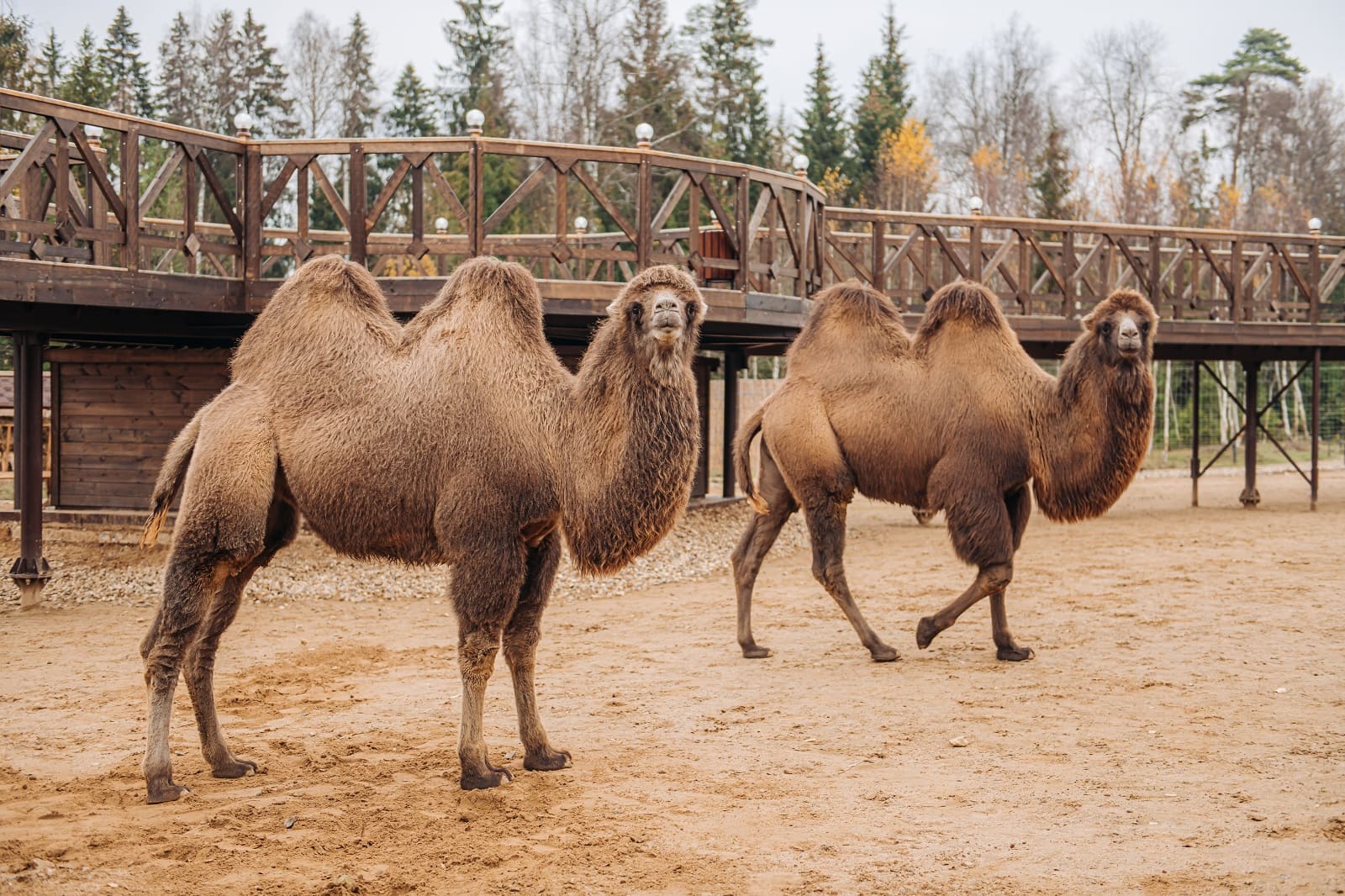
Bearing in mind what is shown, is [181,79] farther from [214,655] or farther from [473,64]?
[214,655]

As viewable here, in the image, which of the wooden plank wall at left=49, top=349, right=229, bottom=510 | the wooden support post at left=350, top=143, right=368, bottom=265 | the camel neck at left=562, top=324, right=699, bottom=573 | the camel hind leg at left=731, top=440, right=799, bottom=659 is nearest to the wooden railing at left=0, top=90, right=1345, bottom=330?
the wooden support post at left=350, top=143, right=368, bottom=265

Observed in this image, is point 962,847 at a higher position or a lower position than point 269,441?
lower

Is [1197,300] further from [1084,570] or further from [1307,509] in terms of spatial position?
[1084,570]

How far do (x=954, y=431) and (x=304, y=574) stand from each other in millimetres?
6813

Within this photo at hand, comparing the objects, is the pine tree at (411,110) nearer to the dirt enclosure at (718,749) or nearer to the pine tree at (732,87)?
the pine tree at (732,87)

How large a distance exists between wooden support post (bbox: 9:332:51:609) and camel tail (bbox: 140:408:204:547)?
19.0 feet

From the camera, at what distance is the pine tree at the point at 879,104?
134 feet

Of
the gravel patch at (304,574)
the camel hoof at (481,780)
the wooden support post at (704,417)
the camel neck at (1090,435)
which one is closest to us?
the camel hoof at (481,780)

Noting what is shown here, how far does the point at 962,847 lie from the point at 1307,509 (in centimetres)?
1563

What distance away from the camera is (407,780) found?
5809mm

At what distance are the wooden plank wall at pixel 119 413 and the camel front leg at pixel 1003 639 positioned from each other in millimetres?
8800

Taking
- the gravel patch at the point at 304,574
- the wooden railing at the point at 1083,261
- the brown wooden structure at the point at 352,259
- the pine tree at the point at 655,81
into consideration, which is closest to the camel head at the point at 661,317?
the gravel patch at the point at 304,574

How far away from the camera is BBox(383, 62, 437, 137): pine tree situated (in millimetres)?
39375

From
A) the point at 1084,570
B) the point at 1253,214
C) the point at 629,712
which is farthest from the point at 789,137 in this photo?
the point at 629,712
